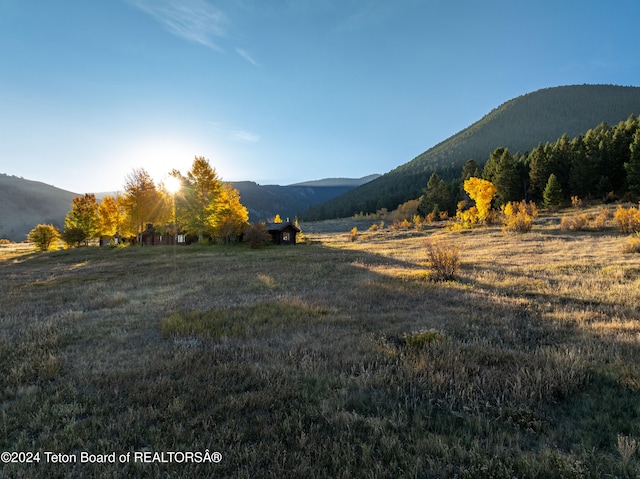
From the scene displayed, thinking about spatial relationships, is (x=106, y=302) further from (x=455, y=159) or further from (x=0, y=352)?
(x=455, y=159)

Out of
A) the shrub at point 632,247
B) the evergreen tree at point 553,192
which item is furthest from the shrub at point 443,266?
the evergreen tree at point 553,192

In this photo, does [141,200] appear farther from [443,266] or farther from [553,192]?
[553,192]

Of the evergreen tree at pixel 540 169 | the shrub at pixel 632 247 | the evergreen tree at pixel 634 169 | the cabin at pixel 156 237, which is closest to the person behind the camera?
the shrub at pixel 632 247

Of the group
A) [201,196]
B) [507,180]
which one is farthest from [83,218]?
[507,180]

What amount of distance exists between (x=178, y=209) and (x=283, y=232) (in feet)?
50.9

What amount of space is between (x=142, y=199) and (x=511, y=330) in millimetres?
46932

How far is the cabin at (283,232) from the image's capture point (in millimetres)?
47987

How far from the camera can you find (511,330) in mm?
6996

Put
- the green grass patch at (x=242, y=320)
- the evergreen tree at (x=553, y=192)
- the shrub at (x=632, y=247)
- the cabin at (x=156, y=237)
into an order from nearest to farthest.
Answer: the green grass patch at (x=242, y=320) < the shrub at (x=632, y=247) < the cabin at (x=156, y=237) < the evergreen tree at (x=553, y=192)

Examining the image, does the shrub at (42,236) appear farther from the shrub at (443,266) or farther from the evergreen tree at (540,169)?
the evergreen tree at (540,169)

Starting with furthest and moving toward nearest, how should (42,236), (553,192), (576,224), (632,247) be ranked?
(553,192), (42,236), (576,224), (632,247)

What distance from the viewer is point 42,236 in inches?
1801

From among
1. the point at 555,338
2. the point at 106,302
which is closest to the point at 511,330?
the point at 555,338

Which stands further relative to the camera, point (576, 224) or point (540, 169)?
point (540, 169)
